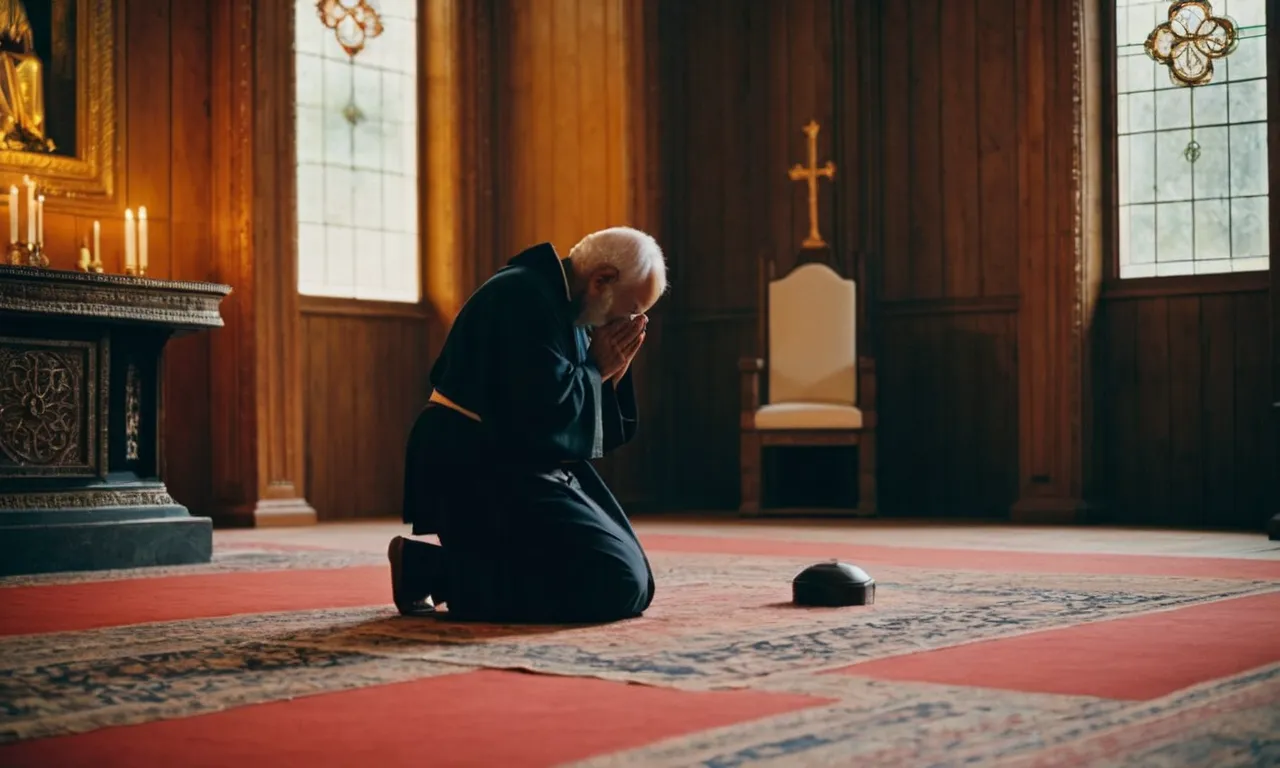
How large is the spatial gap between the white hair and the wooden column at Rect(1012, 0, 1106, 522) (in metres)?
4.15

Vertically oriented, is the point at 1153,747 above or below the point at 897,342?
below

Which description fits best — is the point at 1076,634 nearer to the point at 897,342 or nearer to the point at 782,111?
the point at 897,342

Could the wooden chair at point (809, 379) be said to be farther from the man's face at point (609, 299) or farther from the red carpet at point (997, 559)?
the man's face at point (609, 299)

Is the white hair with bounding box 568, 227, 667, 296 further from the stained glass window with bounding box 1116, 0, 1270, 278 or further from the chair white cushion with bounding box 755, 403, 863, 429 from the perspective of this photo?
the stained glass window with bounding box 1116, 0, 1270, 278

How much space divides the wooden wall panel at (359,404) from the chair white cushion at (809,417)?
178 cm

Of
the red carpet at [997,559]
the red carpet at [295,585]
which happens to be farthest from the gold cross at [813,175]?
the red carpet at [295,585]

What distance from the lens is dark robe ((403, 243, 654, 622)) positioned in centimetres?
306

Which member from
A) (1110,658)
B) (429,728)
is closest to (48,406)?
(429,728)

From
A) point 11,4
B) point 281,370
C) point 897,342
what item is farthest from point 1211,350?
point 11,4

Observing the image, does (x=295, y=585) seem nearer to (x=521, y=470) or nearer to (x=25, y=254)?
(x=521, y=470)

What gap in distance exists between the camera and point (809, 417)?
7160 mm

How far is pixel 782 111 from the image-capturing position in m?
→ 7.94

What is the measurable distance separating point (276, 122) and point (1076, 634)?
16.8ft

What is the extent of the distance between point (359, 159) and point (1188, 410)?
4.07 metres
